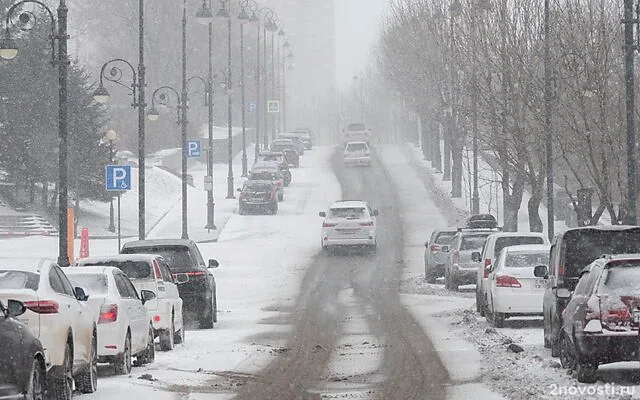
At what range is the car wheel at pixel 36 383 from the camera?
536 inches

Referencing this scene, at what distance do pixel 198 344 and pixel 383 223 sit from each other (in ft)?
140

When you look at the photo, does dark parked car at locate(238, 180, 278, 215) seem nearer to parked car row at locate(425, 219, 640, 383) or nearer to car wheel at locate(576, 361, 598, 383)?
parked car row at locate(425, 219, 640, 383)

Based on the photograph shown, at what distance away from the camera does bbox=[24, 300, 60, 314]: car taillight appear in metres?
15.4

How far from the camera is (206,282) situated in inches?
1153

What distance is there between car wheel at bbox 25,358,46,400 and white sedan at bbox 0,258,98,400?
1003mm

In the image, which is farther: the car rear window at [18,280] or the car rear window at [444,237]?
the car rear window at [444,237]

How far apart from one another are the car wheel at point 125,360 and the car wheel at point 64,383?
11.3 ft

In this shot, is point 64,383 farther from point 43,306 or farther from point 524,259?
point 524,259

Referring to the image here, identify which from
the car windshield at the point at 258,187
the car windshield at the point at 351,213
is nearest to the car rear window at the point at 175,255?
the car windshield at the point at 351,213

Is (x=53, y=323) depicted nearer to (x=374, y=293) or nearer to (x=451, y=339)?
(x=451, y=339)

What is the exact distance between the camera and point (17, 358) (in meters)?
13.3

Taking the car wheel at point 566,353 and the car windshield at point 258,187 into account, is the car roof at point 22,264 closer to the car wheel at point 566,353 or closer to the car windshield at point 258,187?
the car wheel at point 566,353

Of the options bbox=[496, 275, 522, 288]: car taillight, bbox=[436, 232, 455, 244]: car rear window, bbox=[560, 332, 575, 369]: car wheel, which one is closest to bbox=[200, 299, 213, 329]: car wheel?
bbox=[496, 275, 522, 288]: car taillight

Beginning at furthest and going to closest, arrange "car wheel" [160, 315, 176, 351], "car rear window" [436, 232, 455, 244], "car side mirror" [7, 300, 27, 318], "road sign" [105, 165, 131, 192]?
"car rear window" [436, 232, 455, 244] < "road sign" [105, 165, 131, 192] < "car wheel" [160, 315, 176, 351] < "car side mirror" [7, 300, 27, 318]
